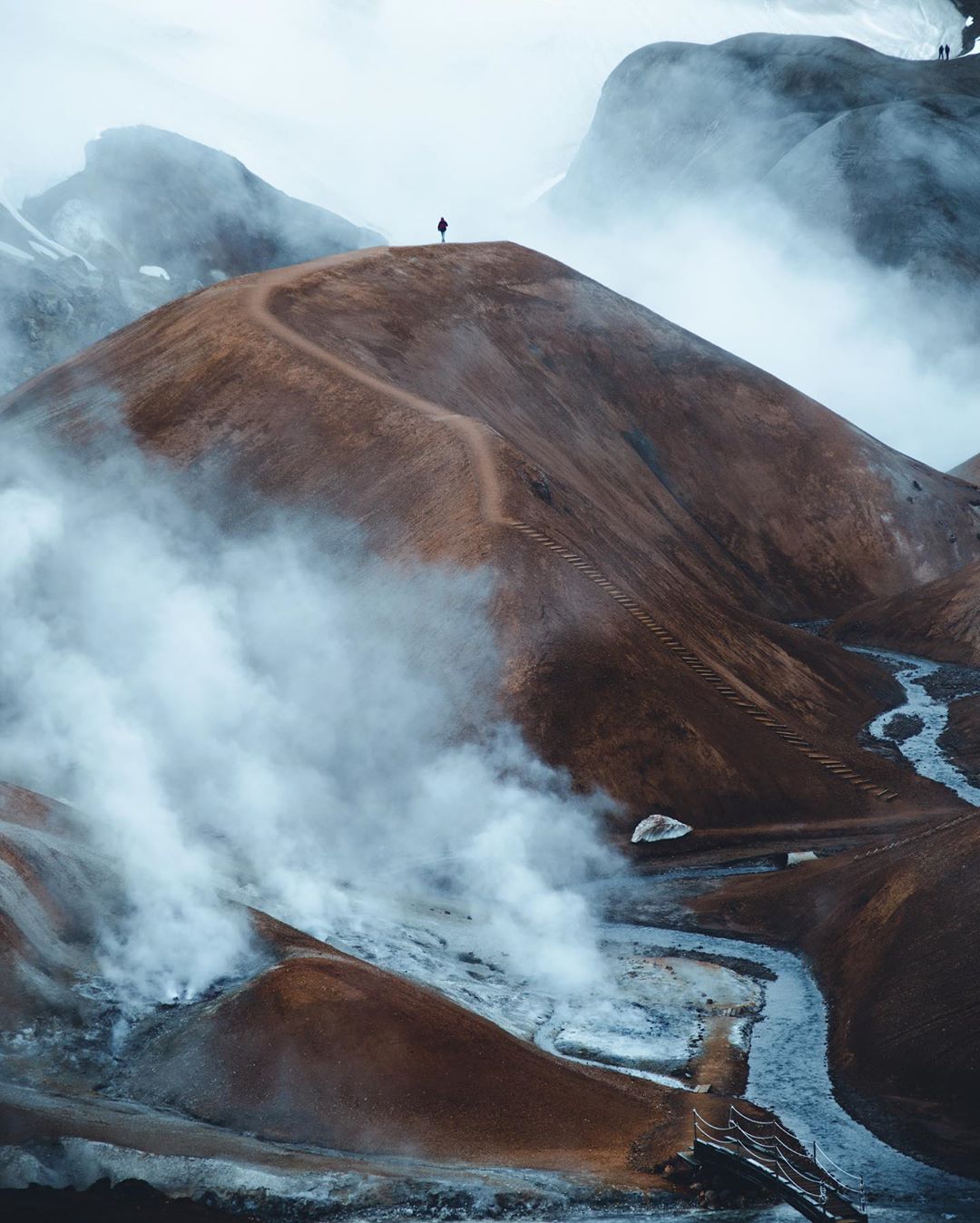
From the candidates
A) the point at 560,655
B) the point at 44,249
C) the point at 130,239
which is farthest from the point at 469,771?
the point at 130,239

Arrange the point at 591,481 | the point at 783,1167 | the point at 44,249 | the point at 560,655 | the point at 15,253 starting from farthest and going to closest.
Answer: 1. the point at 44,249
2. the point at 15,253
3. the point at 591,481
4. the point at 560,655
5. the point at 783,1167

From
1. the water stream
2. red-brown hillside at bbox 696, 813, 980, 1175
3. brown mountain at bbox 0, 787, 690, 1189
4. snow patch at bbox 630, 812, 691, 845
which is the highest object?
the water stream

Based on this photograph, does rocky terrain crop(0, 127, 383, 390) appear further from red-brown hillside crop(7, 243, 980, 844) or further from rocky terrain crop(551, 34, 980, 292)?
rocky terrain crop(551, 34, 980, 292)

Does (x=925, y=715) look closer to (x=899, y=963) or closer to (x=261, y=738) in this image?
(x=261, y=738)

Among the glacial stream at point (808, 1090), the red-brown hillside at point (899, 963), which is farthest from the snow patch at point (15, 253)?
the glacial stream at point (808, 1090)

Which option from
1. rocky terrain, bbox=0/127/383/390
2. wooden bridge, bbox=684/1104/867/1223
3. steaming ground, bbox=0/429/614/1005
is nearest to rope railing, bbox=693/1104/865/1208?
wooden bridge, bbox=684/1104/867/1223

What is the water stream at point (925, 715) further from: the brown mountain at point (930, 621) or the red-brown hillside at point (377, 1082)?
the red-brown hillside at point (377, 1082)
